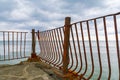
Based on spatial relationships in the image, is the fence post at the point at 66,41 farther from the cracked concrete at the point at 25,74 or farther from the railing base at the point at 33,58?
the railing base at the point at 33,58

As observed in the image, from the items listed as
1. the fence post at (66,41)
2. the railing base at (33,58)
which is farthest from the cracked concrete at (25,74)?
the railing base at (33,58)

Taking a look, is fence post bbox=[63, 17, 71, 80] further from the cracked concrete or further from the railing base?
the railing base

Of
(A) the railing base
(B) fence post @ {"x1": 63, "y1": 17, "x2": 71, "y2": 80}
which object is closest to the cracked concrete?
(B) fence post @ {"x1": 63, "y1": 17, "x2": 71, "y2": 80}

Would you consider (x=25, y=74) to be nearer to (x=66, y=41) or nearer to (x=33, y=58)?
(x=66, y=41)

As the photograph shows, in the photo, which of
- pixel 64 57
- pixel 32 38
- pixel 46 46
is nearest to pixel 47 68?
pixel 46 46

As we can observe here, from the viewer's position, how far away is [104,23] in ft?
12.6

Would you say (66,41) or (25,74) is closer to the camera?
(66,41)

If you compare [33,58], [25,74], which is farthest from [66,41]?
[33,58]

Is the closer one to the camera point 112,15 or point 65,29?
point 112,15

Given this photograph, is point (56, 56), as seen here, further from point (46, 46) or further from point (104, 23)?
point (104, 23)

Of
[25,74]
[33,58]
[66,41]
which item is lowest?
[25,74]

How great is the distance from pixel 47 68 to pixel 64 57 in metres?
1.77

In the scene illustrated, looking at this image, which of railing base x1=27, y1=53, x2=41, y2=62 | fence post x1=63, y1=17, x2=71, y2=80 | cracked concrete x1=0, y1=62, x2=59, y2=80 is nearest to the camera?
fence post x1=63, y1=17, x2=71, y2=80

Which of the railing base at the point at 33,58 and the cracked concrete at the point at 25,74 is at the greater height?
the railing base at the point at 33,58
